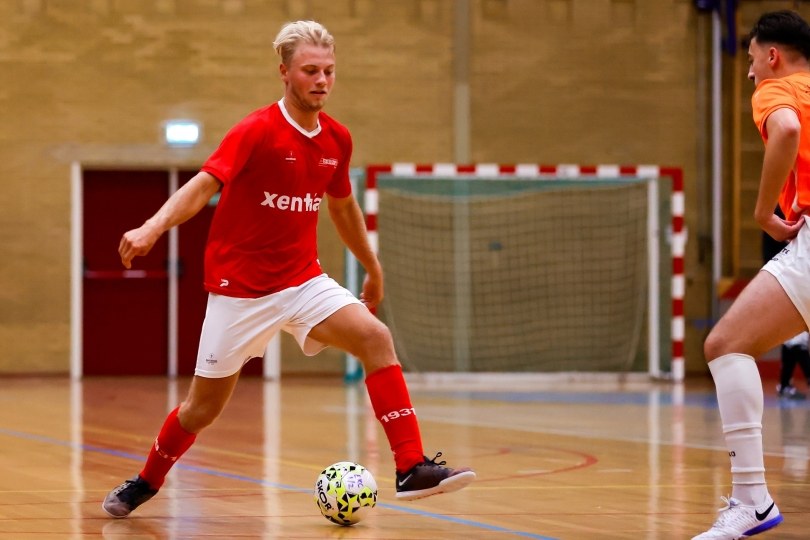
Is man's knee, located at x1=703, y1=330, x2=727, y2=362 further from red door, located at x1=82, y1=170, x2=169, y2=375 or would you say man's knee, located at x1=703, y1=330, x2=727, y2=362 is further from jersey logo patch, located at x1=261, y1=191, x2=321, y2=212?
red door, located at x1=82, y1=170, x2=169, y2=375

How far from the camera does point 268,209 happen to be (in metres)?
5.43

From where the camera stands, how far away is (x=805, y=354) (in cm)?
1302

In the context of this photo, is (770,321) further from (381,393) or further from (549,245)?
(549,245)

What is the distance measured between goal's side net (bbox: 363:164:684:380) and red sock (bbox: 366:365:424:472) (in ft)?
36.0

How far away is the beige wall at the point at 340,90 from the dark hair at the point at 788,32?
12016 millimetres

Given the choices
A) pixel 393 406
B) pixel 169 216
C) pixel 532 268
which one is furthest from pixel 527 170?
pixel 169 216

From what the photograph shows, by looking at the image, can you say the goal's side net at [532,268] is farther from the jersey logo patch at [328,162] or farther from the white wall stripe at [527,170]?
the jersey logo patch at [328,162]

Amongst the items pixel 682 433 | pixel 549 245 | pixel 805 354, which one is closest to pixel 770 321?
pixel 682 433

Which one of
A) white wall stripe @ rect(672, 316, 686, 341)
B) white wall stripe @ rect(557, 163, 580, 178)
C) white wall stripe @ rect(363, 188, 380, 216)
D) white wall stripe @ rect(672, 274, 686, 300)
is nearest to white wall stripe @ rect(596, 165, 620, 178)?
white wall stripe @ rect(557, 163, 580, 178)

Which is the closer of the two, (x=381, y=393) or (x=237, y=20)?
(x=381, y=393)

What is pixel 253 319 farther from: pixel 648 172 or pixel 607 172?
pixel 648 172

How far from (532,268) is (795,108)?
12.2 m

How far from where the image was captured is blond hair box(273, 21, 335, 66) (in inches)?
212

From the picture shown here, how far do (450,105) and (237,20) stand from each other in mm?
2936
